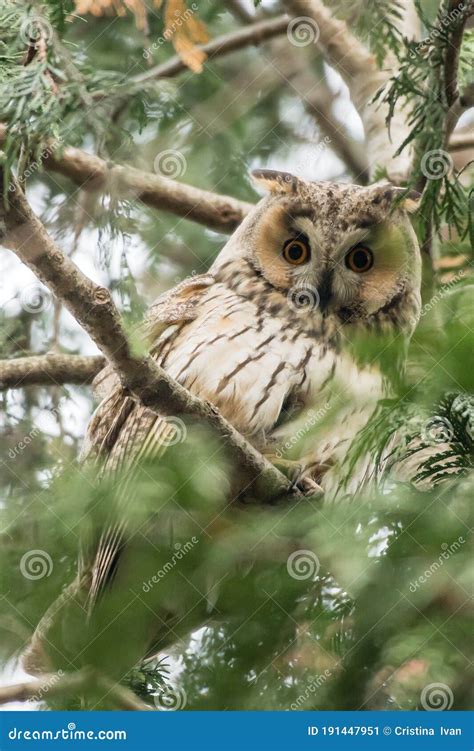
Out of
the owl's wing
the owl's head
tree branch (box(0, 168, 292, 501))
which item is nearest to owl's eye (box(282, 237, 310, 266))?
the owl's head

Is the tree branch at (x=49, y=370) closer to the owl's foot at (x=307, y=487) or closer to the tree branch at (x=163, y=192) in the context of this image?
the tree branch at (x=163, y=192)

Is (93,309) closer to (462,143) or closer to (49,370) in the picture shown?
(49,370)

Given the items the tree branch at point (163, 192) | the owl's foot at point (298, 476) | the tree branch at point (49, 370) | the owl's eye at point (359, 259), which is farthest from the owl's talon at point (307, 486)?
the tree branch at point (163, 192)

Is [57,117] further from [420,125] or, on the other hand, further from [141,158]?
[141,158]

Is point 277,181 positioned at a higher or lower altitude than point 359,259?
higher

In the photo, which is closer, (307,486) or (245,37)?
(307,486)

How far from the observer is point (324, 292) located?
233 centimetres

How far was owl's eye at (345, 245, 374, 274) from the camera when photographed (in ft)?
7.64

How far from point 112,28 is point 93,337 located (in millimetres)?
1836

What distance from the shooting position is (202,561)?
29.6 inches

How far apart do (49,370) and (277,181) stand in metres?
0.89

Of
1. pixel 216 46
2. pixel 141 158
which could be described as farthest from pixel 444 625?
pixel 216 46

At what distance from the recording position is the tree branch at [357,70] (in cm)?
294

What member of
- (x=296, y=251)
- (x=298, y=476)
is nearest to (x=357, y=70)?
(x=296, y=251)
